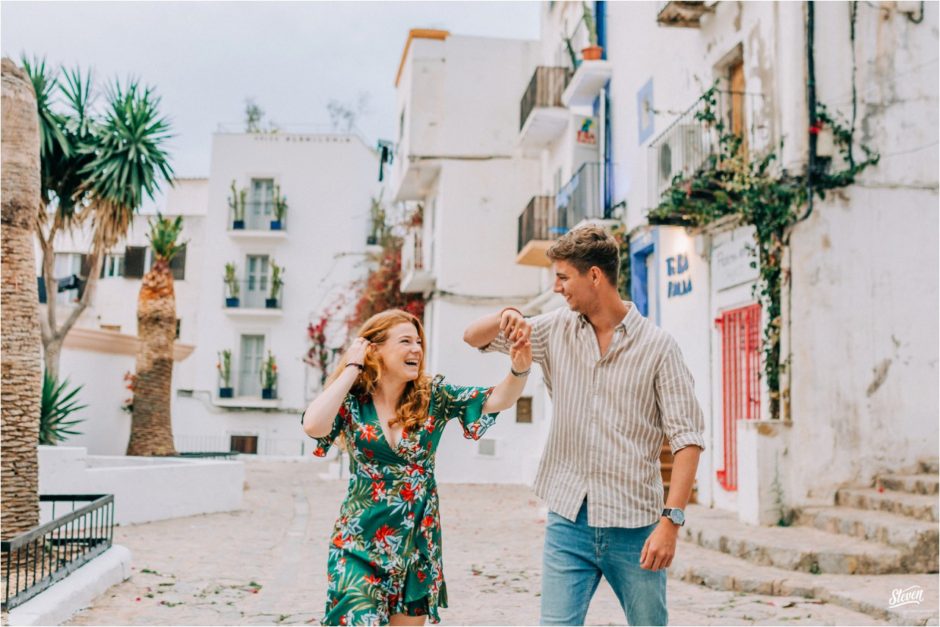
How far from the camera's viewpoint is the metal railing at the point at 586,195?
18.0 meters

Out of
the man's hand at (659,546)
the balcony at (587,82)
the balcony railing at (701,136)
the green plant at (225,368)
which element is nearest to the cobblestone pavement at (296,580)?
the man's hand at (659,546)

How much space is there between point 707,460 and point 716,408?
30.1 inches

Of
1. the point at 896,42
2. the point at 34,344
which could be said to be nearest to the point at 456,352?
the point at 896,42

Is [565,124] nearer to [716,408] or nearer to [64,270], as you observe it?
[716,408]

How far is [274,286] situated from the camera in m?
37.4

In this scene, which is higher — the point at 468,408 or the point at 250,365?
the point at 250,365

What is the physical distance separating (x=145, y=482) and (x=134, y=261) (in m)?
28.4

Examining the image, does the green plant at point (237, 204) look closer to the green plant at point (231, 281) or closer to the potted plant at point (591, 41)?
the green plant at point (231, 281)

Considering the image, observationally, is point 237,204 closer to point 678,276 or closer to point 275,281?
point 275,281

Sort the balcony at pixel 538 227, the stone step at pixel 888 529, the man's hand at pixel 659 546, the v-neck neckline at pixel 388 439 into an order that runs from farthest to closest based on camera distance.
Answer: the balcony at pixel 538 227
the stone step at pixel 888 529
the v-neck neckline at pixel 388 439
the man's hand at pixel 659 546

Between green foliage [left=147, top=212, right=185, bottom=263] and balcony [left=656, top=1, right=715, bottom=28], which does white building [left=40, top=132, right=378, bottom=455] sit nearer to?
green foliage [left=147, top=212, right=185, bottom=263]

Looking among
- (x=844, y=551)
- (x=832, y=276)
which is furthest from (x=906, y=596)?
(x=832, y=276)

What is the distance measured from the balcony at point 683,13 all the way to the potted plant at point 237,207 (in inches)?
1048

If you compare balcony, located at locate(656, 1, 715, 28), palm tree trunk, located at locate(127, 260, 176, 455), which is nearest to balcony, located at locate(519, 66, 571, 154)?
balcony, located at locate(656, 1, 715, 28)
